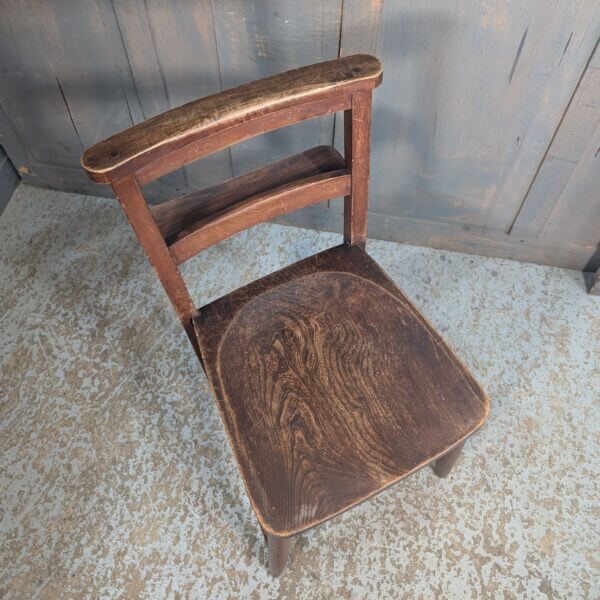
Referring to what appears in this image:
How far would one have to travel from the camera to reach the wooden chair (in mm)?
732

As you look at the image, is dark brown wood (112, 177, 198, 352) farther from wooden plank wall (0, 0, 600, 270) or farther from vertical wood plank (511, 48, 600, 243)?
vertical wood plank (511, 48, 600, 243)

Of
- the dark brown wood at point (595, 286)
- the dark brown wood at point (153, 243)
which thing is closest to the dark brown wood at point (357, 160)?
the dark brown wood at point (153, 243)

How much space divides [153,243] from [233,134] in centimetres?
21

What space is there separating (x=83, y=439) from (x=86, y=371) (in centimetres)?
19

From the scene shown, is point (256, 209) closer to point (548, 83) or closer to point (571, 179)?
point (548, 83)

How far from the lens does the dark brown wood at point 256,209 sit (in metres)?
0.86

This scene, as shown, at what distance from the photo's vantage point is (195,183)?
161cm

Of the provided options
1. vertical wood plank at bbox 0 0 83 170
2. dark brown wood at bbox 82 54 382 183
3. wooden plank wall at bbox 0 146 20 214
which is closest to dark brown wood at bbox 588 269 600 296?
dark brown wood at bbox 82 54 382 183

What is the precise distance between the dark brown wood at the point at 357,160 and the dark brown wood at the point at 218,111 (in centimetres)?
4

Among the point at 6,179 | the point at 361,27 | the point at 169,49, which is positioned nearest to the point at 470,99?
the point at 361,27

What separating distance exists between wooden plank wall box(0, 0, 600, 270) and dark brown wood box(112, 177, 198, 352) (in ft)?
1.93

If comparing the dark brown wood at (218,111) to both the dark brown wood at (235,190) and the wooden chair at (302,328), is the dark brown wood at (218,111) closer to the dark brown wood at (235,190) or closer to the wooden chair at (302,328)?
the wooden chair at (302,328)

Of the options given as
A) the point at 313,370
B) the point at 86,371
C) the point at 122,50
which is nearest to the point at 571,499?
the point at 313,370

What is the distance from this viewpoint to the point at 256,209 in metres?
0.89
